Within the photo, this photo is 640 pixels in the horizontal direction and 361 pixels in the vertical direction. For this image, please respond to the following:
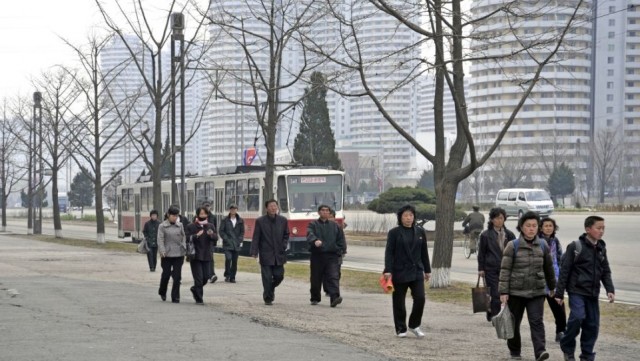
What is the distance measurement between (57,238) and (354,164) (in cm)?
10668

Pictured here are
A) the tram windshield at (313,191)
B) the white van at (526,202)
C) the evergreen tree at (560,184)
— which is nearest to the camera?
the tram windshield at (313,191)

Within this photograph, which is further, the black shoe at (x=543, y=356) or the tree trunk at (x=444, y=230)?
the tree trunk at (x=444, y=230)

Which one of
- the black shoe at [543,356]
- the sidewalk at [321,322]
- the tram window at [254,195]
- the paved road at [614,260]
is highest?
the tram window at [254,195]

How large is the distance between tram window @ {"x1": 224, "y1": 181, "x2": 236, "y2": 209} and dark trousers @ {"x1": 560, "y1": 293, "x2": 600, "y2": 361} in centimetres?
2605

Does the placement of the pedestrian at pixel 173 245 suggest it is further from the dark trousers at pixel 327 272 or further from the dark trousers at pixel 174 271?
the dark trousers at pixel 327 272

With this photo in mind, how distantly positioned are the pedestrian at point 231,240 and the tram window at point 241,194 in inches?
493

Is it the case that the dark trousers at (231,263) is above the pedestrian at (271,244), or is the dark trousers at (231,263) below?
below

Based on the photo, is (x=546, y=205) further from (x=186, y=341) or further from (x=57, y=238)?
(x=186, y=341)

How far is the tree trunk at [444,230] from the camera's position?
62.8ft

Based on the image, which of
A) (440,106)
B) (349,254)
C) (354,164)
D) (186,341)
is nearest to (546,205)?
(349,254)

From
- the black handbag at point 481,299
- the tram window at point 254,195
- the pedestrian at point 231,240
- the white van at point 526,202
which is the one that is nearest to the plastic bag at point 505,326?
the black handbag at point 481,299

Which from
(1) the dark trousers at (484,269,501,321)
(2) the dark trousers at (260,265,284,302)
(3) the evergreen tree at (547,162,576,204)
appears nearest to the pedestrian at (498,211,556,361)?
(1) the dark trousers at (484,269,501,321)

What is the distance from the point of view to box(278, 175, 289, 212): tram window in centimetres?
3344

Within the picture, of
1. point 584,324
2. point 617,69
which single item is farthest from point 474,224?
point 617,69
